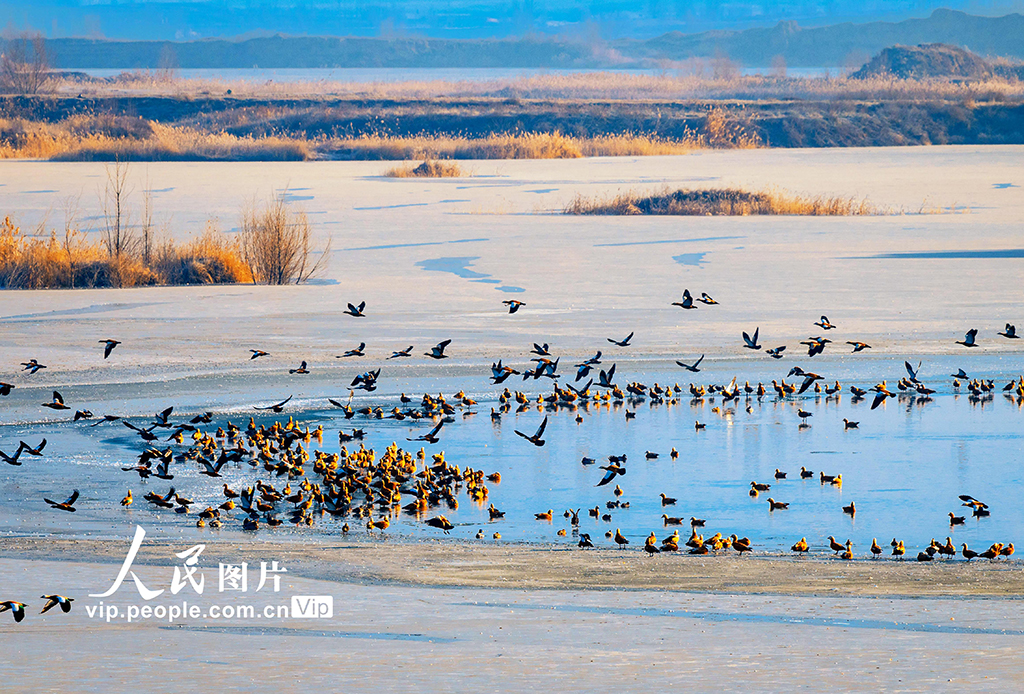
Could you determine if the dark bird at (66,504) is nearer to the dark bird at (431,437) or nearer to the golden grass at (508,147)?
the dark bird at (431,437)

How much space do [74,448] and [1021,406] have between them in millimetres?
8343

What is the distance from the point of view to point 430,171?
4150 centimetres

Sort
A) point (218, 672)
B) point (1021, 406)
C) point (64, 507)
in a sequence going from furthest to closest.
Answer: point (1021, 406), point (64, 507), point (218, 672)

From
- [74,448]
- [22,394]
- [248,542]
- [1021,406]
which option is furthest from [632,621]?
[22,394]

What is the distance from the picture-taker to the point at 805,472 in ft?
32.6

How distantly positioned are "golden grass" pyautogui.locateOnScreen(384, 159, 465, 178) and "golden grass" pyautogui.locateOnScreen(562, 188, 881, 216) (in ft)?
30.4

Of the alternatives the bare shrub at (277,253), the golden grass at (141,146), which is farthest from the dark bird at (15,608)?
the golden grass at (141,146)

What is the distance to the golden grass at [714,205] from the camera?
30734mm

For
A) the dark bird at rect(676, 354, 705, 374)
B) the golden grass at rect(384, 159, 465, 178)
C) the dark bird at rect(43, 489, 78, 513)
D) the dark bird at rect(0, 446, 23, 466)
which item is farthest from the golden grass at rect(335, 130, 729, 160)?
the dark bird at rect(43, 489, 78, 513)

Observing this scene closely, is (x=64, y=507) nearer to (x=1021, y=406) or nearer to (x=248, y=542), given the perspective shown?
(x=248, y=542)

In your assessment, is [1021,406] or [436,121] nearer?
[1021,406]

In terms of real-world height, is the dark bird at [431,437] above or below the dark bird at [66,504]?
above

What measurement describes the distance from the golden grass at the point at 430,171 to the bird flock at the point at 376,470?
1118 inches

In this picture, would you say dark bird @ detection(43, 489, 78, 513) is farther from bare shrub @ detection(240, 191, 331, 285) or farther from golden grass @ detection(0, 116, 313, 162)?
golden grass @ detection(0, 116, 313, 162)
